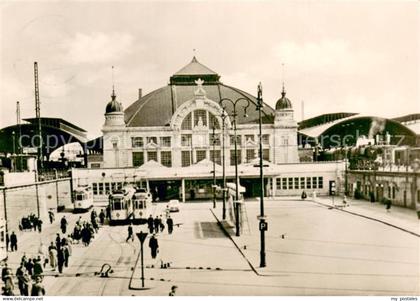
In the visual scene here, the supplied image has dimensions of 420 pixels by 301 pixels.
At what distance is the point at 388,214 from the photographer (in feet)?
108

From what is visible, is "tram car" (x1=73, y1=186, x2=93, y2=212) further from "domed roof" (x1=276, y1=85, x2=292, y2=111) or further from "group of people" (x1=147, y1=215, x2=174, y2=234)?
"domed roof" (x1=276, y1=85, x2=292, y2=111)

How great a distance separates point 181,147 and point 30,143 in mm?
19723

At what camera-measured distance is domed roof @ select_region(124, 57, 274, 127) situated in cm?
6438

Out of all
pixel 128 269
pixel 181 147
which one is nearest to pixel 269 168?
pixel 181 147

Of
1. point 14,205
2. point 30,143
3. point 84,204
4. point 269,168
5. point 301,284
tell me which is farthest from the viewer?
point 30,143

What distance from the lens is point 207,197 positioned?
5353cm

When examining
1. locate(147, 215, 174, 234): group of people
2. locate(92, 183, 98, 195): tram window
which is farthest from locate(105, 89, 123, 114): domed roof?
locate(147, 215, 174, 234): group of people

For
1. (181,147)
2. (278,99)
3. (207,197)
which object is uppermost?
(278,99)

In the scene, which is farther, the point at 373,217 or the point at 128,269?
the point at 373,217

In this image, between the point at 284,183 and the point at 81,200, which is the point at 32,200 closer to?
the point at 81,200

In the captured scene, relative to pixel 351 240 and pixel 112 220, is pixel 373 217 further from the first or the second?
pixel 112 220

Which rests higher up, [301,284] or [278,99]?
[278,99]

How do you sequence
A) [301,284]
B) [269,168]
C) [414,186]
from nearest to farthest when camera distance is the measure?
1. [301,284]
2. [414,186]
3. [269,168]

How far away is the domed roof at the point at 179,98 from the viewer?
211 ft
